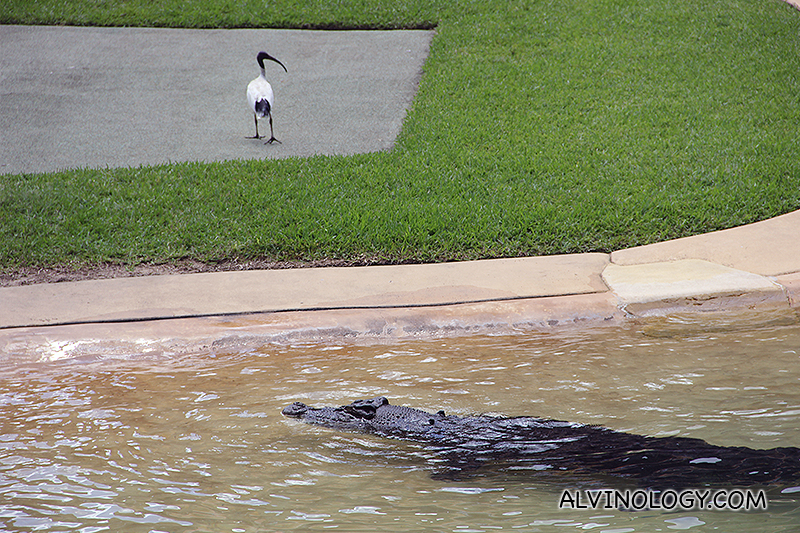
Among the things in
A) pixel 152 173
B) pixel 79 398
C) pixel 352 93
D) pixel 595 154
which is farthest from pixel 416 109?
pixel 79 398

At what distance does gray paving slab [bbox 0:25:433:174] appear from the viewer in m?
7.55

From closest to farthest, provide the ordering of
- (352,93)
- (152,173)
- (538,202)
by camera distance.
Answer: (538,202) < (152,173) < (352,93)

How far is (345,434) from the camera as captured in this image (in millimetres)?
3354

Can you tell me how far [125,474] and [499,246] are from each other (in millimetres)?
3209

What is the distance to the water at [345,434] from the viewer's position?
283cm

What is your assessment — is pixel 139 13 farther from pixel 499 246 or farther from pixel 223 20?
pixel 499 246

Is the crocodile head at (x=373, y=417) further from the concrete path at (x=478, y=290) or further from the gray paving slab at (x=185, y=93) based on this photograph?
the gray paving slab at (x=185, y=93)

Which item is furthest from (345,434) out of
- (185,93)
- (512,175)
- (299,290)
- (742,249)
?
(185,93)

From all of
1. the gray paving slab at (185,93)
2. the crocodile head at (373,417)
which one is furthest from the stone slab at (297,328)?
the gray paving slab at (185,93)

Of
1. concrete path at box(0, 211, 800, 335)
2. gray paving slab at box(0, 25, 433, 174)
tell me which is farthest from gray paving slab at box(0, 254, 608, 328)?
Result: gray paving slab at box(0, 25, 433, 174)

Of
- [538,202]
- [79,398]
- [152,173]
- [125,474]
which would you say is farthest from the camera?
[152,173]

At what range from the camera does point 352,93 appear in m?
8.95

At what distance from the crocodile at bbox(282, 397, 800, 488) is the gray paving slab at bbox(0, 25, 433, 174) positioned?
4.47 metres

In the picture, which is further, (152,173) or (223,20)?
(223,20)
